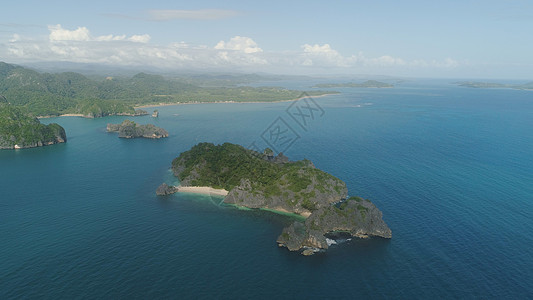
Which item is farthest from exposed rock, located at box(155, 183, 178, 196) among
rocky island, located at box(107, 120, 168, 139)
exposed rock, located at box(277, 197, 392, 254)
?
rocky island, located at box(107, 120, 168, 139)

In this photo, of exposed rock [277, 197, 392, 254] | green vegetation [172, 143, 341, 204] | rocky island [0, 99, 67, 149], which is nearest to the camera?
exposed rock [277, 197, 392, 254]

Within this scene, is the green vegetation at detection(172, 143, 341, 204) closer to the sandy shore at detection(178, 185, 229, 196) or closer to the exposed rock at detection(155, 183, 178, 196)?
the sandy shore at detection(178, 185, 229, 196)

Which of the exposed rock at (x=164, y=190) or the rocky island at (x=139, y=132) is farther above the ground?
the rocky island at (x=139, y=132)

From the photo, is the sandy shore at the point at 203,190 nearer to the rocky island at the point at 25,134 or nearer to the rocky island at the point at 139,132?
the rocky island at the point at 139,132

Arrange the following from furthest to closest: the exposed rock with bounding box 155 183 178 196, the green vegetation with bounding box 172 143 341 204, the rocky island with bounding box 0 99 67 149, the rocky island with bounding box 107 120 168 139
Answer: the rocky island with bounding box 107 120 168 139
the rocky island with bounding box 0 99 67 149
the exposed rock with bounding box 155 183 178 196
the green vegetation with bounding box 172 143 341 204

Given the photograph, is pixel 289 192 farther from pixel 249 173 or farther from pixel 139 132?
pixel 139 132

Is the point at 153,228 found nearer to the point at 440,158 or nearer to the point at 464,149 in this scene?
the point at 440,158

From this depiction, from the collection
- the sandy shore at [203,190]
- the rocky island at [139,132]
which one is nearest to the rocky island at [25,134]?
the rocky island at [139,132]
